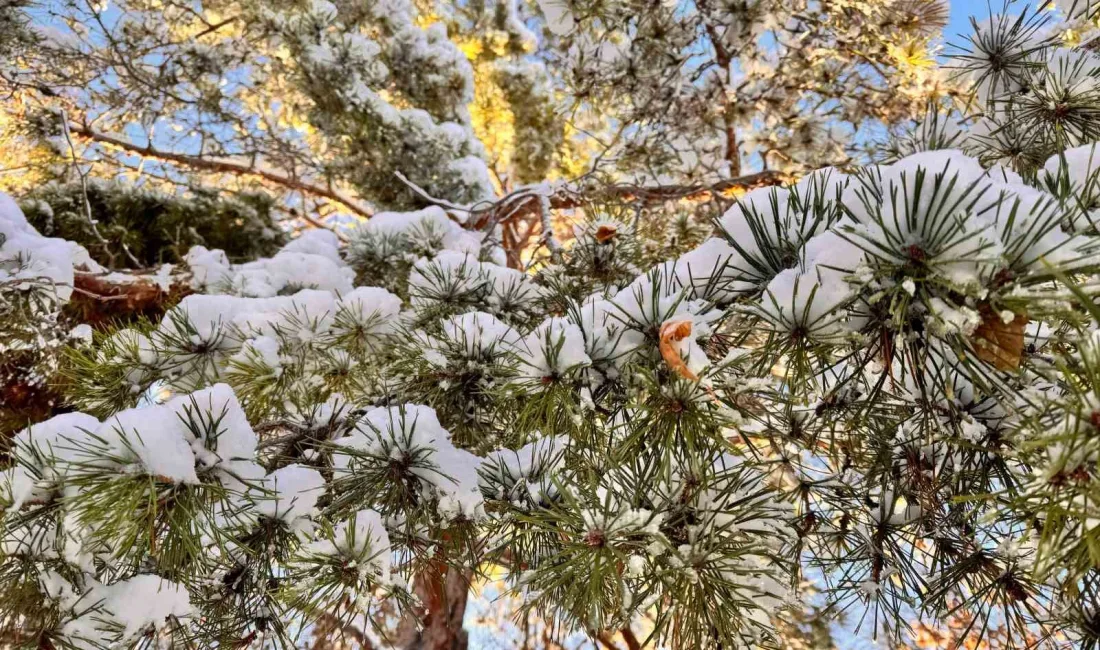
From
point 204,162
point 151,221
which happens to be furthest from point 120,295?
point 204,162

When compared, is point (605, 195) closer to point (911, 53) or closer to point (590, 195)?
point (590, 195)

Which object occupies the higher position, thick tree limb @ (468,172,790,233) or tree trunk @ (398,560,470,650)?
thick tree limb @ (468,172,790,233)

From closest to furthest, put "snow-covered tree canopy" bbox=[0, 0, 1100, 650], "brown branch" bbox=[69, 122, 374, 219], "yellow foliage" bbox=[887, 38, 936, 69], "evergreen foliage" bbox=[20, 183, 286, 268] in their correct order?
"snow-covered tree canopy" bbox=[0, 0, 1100, 650] → "yellow foliage" bbox=[887, 38, 936, 69] → "evergreen foliage" bbox=[20, 183, 286, 268] → "brown branch" bbox=[69, 122, 374, 219]

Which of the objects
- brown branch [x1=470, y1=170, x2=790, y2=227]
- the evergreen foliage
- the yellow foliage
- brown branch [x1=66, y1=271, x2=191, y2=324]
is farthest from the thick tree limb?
Answer: the evergreen foliage

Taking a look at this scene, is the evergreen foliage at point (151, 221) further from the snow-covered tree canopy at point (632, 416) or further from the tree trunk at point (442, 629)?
the tree trunk at point (442, 629)

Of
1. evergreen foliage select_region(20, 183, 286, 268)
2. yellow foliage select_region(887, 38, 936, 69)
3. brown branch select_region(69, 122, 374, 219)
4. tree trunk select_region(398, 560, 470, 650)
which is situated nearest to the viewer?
yellow foliage select_region(887, 38, 936, 69)

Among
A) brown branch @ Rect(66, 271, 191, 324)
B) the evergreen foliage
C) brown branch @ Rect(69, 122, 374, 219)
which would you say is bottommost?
brown branch @ Rect(66, 271, 191, 324)

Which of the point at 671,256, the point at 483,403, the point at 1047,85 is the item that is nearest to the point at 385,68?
the point at 671,256

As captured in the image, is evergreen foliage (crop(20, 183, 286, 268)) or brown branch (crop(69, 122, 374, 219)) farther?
brown branch (crop(69, 122, 374, 219))

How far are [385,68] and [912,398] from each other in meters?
3.97

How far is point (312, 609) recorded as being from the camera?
0.88 meters

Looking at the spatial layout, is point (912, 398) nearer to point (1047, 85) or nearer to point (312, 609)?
point (1047, 85)

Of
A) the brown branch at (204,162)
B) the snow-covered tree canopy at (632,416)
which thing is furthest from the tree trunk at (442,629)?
the brown branch at (204,162)

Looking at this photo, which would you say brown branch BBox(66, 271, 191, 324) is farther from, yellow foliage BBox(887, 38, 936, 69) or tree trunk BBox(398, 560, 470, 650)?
yellow foliage BBox(887, 38, 936, 69)
